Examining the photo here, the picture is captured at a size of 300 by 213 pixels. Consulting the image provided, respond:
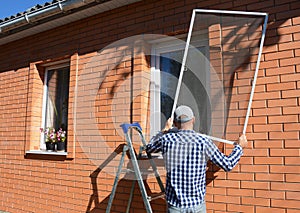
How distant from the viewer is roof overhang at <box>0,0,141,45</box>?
367 cm

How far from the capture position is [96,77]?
12.4 feet

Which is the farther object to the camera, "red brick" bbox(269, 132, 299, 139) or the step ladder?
the step ladder

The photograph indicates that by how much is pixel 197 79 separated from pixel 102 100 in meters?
1.28

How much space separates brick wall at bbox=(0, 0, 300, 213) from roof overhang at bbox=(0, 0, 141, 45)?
10cm

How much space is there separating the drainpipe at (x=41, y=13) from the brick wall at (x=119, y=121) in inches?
13.2

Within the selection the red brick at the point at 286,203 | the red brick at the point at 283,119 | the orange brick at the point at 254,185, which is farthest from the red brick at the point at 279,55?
the red brick at the point at 286,203

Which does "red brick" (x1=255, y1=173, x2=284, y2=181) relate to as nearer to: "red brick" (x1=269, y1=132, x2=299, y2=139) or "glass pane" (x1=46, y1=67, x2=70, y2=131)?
"red brick" (x1=269, y1=132, x2=299, y2=139)

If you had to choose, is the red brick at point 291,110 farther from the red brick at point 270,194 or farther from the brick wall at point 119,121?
the red brick at point 270,194

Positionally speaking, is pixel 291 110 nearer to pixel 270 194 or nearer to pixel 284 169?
pixel 284 169

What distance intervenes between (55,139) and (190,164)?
2.64 meters

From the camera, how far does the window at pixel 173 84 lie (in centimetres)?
302

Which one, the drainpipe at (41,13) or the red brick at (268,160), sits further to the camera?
the drainpipe at (41,13)

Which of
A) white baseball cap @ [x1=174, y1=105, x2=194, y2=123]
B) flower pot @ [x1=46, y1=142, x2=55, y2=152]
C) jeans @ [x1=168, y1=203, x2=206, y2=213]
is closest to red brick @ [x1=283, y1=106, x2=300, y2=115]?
white baseball cap @ [x1=174, y1=105, x2=194, y2=123]

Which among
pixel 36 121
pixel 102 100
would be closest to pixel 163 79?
pixel 102 100
